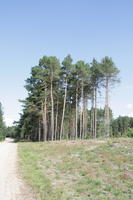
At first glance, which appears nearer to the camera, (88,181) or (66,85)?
(88,181)

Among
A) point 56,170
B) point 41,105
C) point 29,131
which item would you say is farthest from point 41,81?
point 56,170

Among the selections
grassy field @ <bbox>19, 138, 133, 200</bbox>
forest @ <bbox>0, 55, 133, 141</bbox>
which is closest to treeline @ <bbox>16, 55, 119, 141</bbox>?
forest @ <bbox>0, 55, 133, 141</bbox>

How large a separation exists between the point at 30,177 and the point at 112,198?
4618 millimetres

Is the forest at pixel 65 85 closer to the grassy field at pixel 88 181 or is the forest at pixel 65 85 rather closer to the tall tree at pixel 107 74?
the tall tree at pixel 107 74

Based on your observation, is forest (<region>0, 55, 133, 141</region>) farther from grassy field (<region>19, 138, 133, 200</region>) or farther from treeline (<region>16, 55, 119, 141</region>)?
grassy field (<region>19, 138, 133, 200</region>)

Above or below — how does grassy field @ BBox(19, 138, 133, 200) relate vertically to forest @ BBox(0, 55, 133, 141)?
below

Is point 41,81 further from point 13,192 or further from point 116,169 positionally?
point 13,192

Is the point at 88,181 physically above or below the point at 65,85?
below

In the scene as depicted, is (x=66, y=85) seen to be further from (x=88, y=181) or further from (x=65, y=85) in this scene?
(x=88, y=181)

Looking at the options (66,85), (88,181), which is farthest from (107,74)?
(88,181)

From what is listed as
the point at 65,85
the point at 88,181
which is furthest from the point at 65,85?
the point at 88,181

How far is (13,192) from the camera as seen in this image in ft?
29.7

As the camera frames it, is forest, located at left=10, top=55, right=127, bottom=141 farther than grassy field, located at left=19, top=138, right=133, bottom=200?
Yes

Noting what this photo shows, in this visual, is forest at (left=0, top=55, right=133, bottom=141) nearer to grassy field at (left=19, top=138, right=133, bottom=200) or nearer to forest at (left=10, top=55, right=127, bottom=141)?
forest at (left=10, top=55, right=127, bottom=141)
